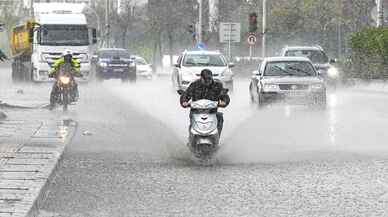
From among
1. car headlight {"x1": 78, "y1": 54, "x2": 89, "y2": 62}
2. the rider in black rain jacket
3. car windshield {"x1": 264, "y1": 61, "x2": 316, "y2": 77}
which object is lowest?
car headlight {"x1": 78, "y1": 54, "x2": 89, "y2": 62}

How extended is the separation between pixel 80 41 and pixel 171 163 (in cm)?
3345

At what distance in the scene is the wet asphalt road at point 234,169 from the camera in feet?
38.3

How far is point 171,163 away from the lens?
16234mm

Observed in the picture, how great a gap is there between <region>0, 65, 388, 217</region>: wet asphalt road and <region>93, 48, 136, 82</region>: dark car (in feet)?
89.4

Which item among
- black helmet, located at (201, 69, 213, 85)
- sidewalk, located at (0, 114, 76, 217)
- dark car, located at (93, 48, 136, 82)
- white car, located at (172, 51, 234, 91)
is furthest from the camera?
dark car, located at (93, 48, 136, 82)

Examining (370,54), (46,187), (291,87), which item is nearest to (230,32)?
(370,54)

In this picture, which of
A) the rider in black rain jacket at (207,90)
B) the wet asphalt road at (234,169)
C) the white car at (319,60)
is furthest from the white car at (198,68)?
the rider in black rain jacket at (207,90)

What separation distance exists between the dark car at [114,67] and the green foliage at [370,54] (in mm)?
11936

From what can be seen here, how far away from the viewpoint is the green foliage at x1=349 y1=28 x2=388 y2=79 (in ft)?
147

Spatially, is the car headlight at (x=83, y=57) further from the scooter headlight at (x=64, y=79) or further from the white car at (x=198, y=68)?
the scooter headlight at (x=64, y=79)

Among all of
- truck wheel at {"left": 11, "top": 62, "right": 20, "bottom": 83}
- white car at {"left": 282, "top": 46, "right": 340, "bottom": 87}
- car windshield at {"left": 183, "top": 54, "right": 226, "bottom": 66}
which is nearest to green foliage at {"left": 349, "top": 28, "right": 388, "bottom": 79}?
white car at {"left": 282, "top": 46, "right": 340, "bottom": 87}

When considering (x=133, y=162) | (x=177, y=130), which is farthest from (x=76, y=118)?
(x=133, y=162)

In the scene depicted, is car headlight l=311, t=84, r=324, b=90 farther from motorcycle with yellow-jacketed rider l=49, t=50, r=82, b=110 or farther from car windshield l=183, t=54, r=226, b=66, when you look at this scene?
car windshield l=183, t=54, r=226, b=66

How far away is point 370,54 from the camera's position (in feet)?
152
